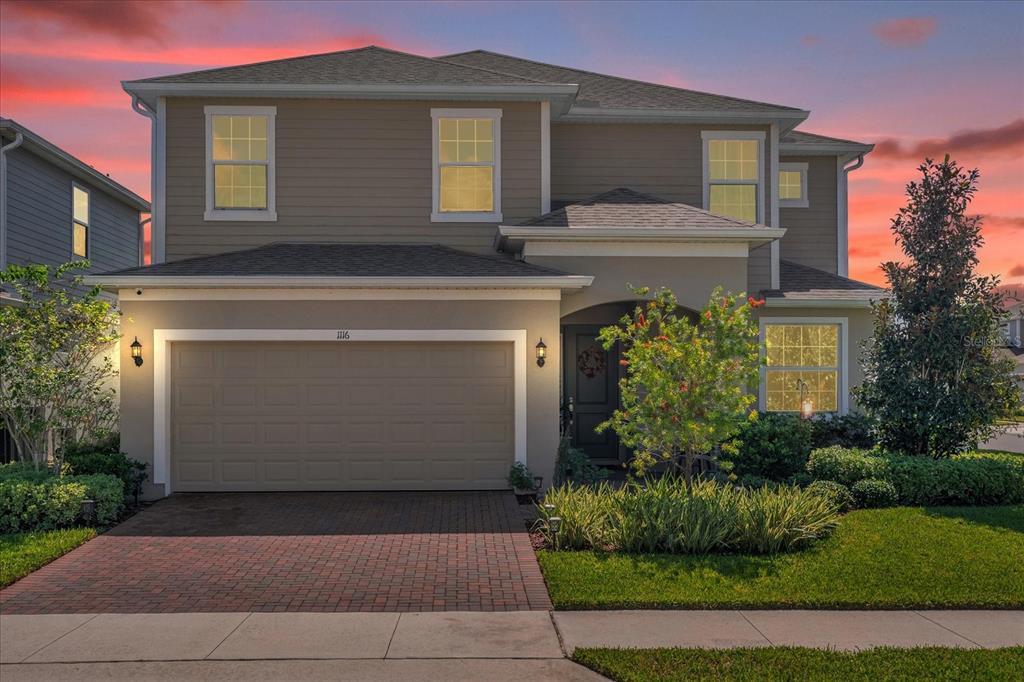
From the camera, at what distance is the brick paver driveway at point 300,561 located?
757 cm

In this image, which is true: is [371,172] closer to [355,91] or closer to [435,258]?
[355,91]

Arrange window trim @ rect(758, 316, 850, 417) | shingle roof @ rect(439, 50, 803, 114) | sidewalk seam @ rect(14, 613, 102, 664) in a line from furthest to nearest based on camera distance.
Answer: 1. shingle roof @ rect(439, 50, 803, 114)
2. window trim @ rect(758, 316, 850, 417)
3. sidewalk seam @ rect(14, 613, 102, 664)

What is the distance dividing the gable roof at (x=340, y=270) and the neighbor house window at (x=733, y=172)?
4.51 metres

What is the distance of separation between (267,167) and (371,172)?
5.93 ft

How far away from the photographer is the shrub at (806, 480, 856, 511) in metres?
11.1

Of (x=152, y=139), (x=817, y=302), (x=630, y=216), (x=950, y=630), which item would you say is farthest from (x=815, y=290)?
(x=152, y=139)

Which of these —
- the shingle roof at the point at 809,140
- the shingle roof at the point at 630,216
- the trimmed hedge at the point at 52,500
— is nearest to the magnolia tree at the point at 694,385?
the shingle roof at the point at 630,216

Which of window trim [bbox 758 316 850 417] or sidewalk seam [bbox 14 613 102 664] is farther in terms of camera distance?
window trim [bbox 758 316 850 417]

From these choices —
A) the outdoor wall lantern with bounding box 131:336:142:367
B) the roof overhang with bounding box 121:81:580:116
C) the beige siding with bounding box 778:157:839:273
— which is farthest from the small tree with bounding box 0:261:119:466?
the beige siding with bounding box 778:157:839:273

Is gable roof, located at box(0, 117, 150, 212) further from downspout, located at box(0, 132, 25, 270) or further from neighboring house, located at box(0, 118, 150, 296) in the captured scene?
downspout, located at box(0, 132, 25, 270)

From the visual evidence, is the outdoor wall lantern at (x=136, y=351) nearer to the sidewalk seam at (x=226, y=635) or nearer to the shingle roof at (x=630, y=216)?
the shingle roof at (x=630, y=216)

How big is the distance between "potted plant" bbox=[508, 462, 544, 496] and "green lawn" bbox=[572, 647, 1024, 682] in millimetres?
6104

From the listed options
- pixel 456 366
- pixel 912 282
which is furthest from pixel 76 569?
pixel 912 282

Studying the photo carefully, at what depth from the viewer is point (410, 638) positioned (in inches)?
259
